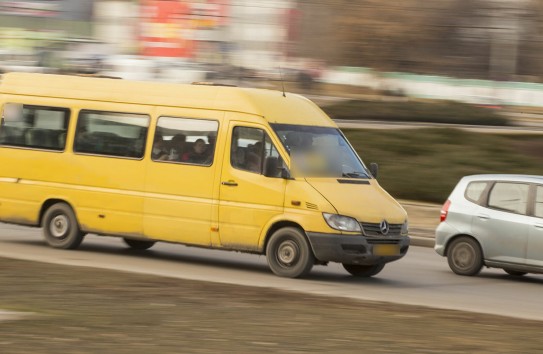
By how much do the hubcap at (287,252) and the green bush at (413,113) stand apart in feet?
83.2

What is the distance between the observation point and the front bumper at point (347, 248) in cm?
1357

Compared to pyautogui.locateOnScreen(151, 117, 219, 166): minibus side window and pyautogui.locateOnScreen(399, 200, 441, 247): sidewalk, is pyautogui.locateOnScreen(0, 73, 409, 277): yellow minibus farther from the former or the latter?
pyautogui.locateOnScreen(399, 200, 441, 247): sidewalk

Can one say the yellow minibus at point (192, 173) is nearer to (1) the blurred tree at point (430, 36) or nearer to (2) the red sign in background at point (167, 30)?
(2) the red sign in background at point (167, 30)

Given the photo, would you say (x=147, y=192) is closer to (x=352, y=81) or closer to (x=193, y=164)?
(x=193, y=164)

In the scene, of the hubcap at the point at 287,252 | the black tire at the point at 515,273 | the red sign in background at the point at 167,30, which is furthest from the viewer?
the red sign in background at the point at 167,30

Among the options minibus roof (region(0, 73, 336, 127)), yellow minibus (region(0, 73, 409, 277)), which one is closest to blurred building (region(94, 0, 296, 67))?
minibus roof (region(0, 73, 336, 127))

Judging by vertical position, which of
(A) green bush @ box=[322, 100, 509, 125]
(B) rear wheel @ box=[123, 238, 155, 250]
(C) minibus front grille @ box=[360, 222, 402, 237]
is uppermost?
(A) green bush @ box=[322, 100, 509, 125]

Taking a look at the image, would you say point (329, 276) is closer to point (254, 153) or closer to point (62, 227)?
point (254, 153)

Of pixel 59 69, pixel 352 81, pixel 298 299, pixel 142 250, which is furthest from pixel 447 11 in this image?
pixel 298 299

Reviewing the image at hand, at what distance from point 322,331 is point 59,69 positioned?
2108 inches

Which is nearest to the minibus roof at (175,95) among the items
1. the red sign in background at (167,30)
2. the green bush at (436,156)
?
the green bush at (436,156)

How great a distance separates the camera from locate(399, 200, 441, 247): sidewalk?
21.3 metres

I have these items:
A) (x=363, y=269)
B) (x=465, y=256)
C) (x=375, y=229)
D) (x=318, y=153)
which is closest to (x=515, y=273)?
(x=465, y=256)

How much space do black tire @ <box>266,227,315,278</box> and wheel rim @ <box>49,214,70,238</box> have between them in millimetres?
3247
